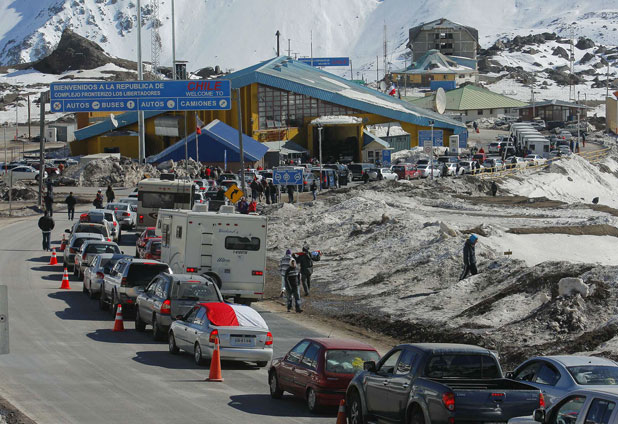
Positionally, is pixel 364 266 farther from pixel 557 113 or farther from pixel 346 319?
pixel 557 113

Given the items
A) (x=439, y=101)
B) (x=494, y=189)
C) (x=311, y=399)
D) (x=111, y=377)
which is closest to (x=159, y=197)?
(x=494, y=189)

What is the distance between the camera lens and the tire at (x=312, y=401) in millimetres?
16234

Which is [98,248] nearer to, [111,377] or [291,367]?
[111,377]

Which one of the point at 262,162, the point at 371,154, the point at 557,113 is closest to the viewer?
the point at 262,162

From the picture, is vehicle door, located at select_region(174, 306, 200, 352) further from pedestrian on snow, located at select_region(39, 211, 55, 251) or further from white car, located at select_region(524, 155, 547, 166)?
white car, located at select_region(524, 155, 547, 166)

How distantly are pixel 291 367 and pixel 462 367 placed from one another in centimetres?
410

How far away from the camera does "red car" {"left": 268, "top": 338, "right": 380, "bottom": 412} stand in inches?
634

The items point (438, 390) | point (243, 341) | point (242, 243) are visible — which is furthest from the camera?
point (242, 243)

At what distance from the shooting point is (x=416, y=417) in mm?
13227

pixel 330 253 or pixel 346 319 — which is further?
pixel 330 253

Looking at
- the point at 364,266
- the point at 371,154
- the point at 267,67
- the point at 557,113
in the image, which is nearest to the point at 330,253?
the point at 364,266

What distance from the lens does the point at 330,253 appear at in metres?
39.6

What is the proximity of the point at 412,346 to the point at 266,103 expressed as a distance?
81.5m

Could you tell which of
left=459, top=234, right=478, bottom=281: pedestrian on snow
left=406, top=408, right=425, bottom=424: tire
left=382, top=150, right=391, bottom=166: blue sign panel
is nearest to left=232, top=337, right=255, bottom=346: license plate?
left=406, top=408, right=425, bottom=424: tire
